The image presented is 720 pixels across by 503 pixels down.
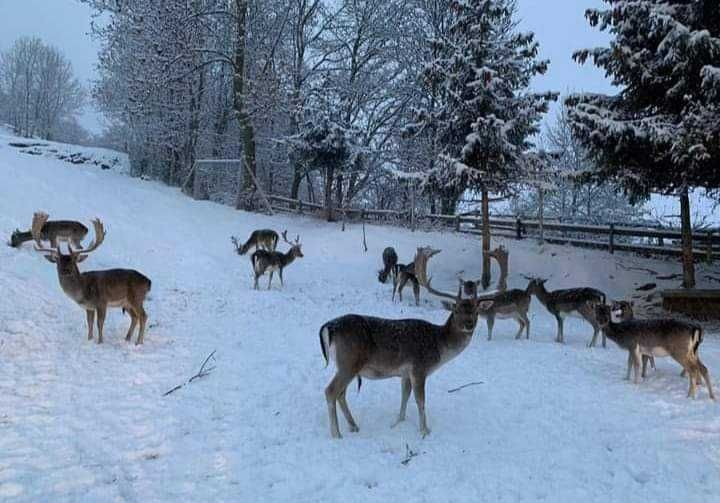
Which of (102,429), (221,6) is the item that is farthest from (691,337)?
(221,6)

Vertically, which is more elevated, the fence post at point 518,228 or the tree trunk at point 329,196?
the tree trunk at point 329,196

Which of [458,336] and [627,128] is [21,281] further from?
[627,128]

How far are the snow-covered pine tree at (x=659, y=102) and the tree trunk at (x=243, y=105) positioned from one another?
16.3 meters

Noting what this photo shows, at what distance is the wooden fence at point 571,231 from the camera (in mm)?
19516

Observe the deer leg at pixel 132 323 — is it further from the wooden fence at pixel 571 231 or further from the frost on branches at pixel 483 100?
the wooden fence at pixel 571 231

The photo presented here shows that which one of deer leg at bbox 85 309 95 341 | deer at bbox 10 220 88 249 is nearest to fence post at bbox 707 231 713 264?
deer leg at bbox 85 309 95 341

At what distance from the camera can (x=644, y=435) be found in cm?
637

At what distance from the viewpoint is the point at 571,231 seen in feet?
72.2

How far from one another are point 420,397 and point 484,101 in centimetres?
1286

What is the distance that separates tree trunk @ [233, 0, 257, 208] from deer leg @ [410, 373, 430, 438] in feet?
70.5

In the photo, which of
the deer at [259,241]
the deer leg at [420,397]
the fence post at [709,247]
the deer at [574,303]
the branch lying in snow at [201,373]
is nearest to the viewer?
the deer leg at [420,397]

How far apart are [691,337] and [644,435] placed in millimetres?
2314

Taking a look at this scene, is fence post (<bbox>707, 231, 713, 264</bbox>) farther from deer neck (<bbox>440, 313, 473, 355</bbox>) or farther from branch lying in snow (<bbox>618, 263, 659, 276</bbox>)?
deer neck (<bbox>440, 313, 473, 355</bbox>)

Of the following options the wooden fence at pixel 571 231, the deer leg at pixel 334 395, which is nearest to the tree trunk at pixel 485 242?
the wooden fence at pixel 571 231
